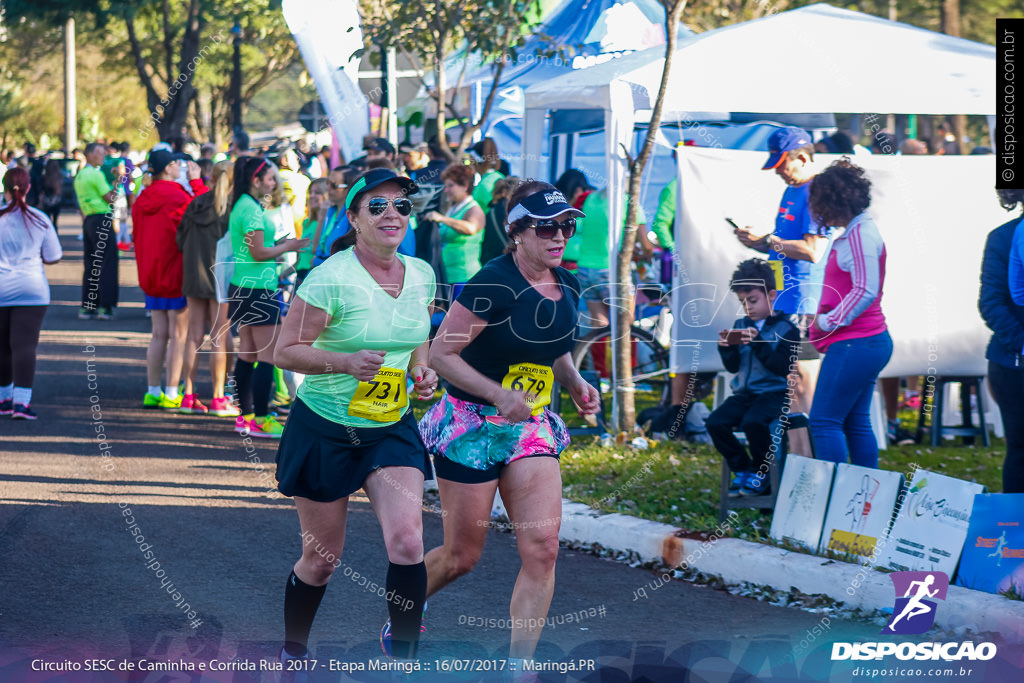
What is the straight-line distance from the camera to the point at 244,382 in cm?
940

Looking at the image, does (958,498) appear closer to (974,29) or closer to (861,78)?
(861,78)

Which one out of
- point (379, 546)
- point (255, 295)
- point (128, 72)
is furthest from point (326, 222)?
point (128, 72)

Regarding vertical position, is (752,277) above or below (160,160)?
below

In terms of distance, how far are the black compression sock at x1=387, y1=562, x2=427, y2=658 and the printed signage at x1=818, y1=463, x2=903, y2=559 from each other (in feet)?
8.15

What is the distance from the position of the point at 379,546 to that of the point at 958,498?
9.78 feet

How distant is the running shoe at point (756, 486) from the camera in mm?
6562

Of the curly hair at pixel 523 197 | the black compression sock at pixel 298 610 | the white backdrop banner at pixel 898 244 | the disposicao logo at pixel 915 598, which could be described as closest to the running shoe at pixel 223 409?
the white backdrop banner at pixel 898 244

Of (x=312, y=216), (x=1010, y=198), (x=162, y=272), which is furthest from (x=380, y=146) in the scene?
(x=1010, y=198)

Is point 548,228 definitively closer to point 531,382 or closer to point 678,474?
point 531,382

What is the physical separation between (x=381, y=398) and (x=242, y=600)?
1.74m

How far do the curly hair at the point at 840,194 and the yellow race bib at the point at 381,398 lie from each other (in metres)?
3.13

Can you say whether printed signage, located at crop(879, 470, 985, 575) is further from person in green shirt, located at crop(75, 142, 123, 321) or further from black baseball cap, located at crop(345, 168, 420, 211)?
person in green shirt, located at crop(75, 142, 123, 321)

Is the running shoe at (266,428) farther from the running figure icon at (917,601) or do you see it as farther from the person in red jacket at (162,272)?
the running figure icon at (917,601)

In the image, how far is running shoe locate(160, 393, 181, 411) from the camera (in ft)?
33.9
